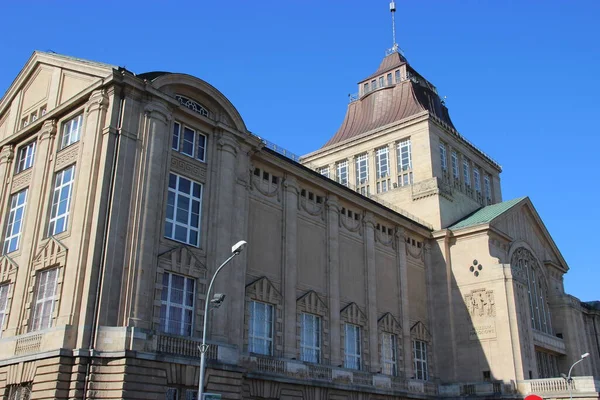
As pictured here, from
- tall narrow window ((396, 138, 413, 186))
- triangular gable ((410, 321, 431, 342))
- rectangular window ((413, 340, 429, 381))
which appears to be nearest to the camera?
rectangular window ((413, 340, 429, 381))

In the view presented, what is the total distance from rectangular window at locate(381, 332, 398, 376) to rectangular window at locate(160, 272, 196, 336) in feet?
54.2

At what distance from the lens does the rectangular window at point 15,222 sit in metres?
32.5

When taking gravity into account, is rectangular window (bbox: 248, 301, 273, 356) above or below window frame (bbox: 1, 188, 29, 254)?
below

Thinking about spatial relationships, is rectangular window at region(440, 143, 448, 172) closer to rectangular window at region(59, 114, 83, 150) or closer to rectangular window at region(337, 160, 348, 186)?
rectangular window at region(337, 160, 348, 186)

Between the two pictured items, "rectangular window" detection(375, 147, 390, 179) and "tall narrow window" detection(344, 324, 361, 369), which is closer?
"tall narrow window" detection(344, 324, 361, 369)

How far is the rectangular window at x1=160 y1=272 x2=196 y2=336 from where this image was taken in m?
28.3

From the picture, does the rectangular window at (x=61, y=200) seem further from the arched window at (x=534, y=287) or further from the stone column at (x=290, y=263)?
the arched window at (x=534, y=287)

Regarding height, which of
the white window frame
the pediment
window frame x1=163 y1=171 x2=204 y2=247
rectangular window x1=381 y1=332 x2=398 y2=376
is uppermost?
the pediment

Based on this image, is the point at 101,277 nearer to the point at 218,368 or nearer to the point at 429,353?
the point at 218,368

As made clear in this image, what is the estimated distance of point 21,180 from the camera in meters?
34.1

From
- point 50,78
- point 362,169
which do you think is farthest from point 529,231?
point 50,78

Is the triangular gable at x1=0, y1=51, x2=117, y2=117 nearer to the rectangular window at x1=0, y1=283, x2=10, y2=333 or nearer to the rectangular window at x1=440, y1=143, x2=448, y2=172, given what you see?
the rectangular window at x1=0, y1=283, x2=10, y2=333

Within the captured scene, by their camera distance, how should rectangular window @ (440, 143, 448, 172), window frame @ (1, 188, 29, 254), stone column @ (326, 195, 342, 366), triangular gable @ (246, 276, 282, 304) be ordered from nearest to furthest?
window frame @ (1, 188, 29, 254) → triangular gable @ (246, 276, 282, 304) → stone column @ (326, 195, 342, 366) → rectangular window @ (440, 143, 448, 172)

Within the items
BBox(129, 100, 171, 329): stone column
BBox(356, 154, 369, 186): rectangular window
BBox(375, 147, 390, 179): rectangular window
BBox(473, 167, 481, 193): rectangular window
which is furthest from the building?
BBox(473, 167, 481, 193): rectangular window
